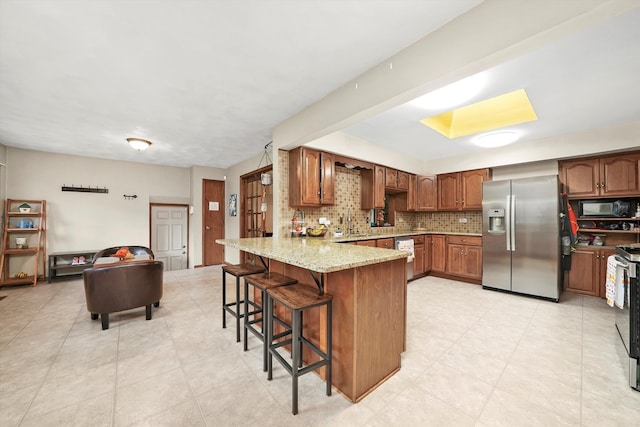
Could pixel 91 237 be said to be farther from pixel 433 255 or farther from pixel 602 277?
pixel 602 277

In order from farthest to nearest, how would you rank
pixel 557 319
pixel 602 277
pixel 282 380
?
1. pixel 602 277
2. pixel 557 319
3. pixel 282 380

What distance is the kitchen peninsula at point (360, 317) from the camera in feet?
5.40

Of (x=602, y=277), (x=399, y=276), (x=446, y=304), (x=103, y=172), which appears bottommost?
(x=446, y=304)

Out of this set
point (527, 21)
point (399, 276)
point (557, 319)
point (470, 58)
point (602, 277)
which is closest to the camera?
point (527, 21)

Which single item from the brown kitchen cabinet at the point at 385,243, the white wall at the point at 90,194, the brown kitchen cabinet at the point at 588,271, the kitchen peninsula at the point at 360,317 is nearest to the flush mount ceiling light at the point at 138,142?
the white wall at the point at 90,194

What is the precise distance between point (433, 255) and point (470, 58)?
4.25m

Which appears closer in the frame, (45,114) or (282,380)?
(282,380)

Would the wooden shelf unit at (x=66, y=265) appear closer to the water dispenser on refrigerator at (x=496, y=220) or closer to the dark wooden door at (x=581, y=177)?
the water dispenser on refrigerator at (x=496, y=220)

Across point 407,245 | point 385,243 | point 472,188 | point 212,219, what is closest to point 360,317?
point 385,243

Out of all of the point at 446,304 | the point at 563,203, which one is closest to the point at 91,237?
the point at 446,304

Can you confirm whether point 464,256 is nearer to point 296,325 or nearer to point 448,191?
point 448,191

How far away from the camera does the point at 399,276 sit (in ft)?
6.62

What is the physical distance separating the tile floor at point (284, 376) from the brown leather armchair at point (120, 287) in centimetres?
22

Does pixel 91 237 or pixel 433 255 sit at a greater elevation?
pixel 91 237
